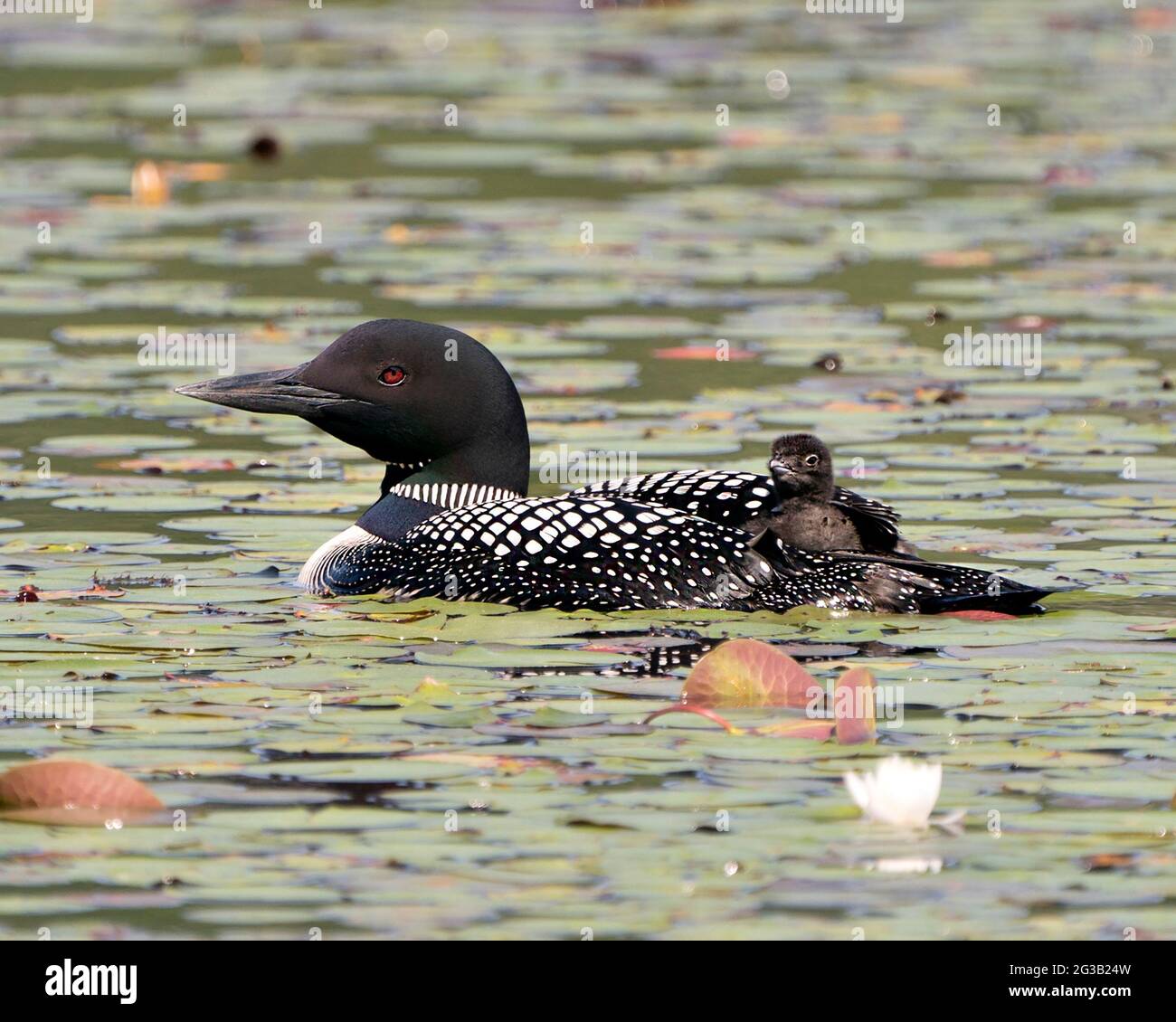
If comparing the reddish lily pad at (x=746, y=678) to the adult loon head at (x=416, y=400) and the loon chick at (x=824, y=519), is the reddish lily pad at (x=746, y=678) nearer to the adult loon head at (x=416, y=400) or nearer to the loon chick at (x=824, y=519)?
the loon chick at (x=824, y=519)

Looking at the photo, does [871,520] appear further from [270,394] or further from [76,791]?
[76,791]

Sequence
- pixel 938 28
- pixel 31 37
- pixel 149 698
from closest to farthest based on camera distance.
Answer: pixel 149 698
pixel 31 37
pixel 938 28

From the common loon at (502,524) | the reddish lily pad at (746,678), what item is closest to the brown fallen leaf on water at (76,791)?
the reddish lily pad at (746,678)

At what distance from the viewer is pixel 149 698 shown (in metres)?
6.37

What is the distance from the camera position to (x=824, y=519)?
24.2 feet

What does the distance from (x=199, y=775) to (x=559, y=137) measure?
455 inches

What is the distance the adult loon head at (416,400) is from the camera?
782 centimetres

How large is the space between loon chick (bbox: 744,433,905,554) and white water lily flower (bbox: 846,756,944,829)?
2009mm

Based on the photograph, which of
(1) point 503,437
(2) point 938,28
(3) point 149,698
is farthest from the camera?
(2) point 938,28

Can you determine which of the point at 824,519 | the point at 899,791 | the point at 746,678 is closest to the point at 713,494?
the point at 824,519

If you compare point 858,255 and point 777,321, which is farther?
point 858,255

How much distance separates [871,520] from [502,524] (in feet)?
3.46
